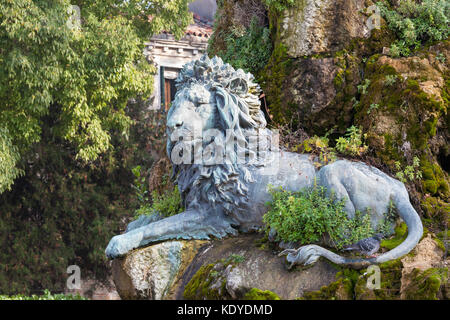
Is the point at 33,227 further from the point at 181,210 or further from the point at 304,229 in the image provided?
the point at 304,229

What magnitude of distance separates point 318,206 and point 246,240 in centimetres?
80

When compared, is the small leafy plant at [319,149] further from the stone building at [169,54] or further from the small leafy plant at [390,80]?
the stone building at [169,54]

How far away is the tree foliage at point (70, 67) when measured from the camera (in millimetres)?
11469

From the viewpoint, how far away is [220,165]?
5871mm

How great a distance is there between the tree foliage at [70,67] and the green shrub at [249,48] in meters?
4.48

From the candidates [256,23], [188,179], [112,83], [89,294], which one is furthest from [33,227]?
[188,179]

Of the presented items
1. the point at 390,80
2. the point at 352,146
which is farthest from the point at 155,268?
the point at 390,80

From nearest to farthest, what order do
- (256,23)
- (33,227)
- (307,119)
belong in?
(307,119) < (256,23) < (33,227)

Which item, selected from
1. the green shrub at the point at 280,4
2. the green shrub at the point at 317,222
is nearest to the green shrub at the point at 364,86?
the green shrub at the point at 280,4

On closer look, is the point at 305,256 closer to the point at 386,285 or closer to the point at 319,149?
the point at 386,285

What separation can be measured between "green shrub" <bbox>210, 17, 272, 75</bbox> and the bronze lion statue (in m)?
2.12

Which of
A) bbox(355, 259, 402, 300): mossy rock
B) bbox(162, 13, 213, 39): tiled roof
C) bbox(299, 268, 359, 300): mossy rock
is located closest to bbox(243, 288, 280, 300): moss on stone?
bbox(299, 268, 359, 300): mossy rock

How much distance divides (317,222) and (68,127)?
9.29 meters

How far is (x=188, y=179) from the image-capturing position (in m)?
6.07
